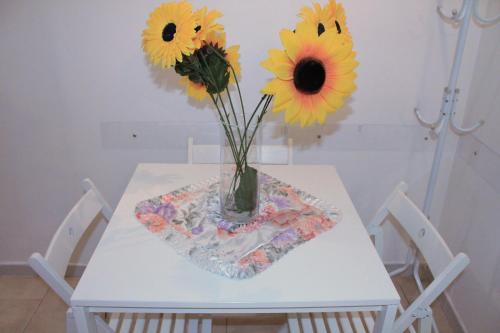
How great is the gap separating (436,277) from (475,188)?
77cm

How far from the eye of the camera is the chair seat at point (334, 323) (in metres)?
1.43

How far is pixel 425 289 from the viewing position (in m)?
1.28

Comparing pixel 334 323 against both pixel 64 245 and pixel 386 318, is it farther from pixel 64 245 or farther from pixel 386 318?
pixel 64 245

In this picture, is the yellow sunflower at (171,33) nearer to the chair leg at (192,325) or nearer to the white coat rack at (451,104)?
the chair leg at (192,325)

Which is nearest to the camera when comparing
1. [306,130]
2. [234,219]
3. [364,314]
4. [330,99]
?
[330,99]

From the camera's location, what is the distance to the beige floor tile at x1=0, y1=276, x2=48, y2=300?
6.88ft

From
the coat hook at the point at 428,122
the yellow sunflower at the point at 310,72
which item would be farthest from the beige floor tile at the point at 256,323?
the yellow sunflower at the point at 310,72

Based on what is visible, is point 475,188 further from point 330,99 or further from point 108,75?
point 108,75

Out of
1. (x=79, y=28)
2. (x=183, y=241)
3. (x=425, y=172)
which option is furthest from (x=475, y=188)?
(x=79, y=28)

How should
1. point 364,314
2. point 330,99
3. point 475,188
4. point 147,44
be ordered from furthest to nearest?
point 475,188 < point 364,314 < point 147,44 < point 330,99

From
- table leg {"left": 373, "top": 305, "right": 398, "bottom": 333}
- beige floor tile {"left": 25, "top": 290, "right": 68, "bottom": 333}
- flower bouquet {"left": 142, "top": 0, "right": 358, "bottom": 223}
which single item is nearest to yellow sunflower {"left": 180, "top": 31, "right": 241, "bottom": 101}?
flower bouquet {"left": 142, "top": 0, "right": 358, "bottom": 223}

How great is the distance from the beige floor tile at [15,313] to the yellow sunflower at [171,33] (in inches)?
58.6

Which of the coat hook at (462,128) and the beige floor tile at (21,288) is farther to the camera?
the beige floor tile at (21,288)

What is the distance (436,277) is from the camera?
1204 millimetres
